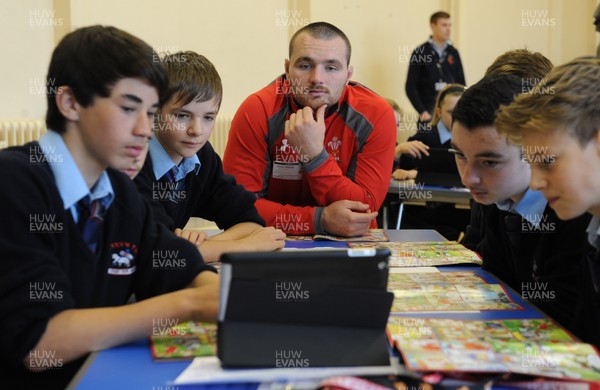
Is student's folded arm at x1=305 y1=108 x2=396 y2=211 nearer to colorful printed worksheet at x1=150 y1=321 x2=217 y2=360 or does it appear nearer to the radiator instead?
colorful printed worksheet at x1=150 y1=321 x2=217 y2=360

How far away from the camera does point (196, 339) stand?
1.33 meters

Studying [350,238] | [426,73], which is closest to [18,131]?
[350,238]

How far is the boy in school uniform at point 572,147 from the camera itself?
4.38ft

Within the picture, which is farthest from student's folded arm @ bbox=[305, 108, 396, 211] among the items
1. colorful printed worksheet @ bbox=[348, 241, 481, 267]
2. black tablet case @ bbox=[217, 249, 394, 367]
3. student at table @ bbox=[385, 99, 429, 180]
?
student at table @ bbox=[385, 99, 429, 180]

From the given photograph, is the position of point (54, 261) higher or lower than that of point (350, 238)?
higher

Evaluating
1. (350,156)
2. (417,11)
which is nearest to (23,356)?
(350,156)

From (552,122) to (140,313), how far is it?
36.2 inches

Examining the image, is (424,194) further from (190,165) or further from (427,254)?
(190,165)

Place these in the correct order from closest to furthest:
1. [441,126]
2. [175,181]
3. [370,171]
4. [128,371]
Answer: [128,371] < [175,181] < [370,171] < [441,126]

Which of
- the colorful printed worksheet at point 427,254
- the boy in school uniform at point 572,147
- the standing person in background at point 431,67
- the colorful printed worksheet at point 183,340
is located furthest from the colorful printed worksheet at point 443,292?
the standing person in background at point 431,67

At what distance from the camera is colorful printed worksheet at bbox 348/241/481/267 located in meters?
2.00

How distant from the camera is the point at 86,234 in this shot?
144 centimetres

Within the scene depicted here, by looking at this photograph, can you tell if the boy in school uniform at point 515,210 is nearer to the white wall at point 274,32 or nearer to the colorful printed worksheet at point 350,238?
the colorful printed worksheet at point 350,238

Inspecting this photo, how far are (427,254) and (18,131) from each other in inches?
135
